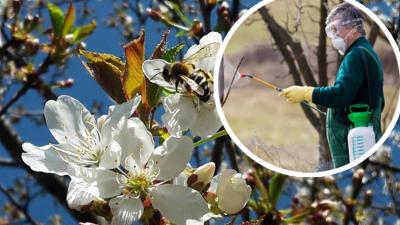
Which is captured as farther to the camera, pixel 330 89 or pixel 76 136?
pixel 76 136

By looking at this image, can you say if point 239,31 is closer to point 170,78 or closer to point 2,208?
point 170,78

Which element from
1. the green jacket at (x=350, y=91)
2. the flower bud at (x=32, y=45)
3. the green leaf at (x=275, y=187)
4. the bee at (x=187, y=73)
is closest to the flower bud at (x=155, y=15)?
the flower bud at (x=32, y=45)

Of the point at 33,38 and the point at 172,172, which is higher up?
the point at 172,172

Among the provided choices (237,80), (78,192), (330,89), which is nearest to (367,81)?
(330,89)

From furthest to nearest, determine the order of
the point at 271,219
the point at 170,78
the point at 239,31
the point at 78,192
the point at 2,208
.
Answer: the point at 2,208 < the point at 271,219 < the point at 239,31 < the point at 170,78 < the point at 78,192

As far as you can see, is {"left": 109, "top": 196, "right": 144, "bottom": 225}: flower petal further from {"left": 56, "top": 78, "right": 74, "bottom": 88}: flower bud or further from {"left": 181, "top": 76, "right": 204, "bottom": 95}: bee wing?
{"left": 56, "top": 78, "right": 74, "bottom": 88}: flower bud
